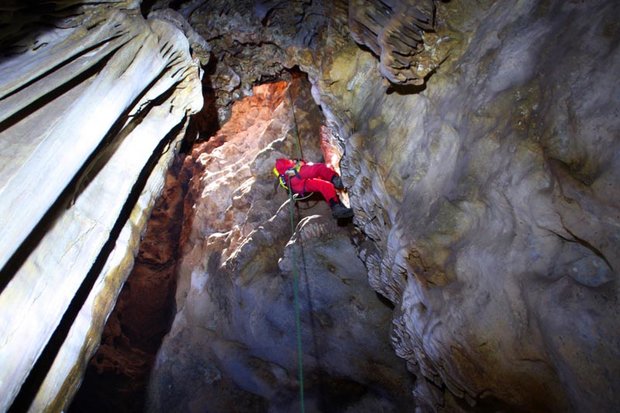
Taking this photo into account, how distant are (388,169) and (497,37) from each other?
1736 mm

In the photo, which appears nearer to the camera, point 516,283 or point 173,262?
point 516,283

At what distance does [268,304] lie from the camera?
26.3ft

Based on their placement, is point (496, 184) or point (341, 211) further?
point (341, 211)

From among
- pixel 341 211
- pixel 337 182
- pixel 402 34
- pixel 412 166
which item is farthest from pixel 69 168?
pixel 337 182

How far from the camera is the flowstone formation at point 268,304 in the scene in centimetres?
719

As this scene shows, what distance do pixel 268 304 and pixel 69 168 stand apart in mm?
6115

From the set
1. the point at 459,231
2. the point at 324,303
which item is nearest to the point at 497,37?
the point at 459,231

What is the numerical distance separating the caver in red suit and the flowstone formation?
593 millimetres

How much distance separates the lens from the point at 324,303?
742cm

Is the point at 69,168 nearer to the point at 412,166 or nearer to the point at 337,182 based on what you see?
the point at 412,166

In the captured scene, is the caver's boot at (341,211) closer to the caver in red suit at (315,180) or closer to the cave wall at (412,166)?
the caver in red suit at (315,180)

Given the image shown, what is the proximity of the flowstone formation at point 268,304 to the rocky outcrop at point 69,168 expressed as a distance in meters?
4.46

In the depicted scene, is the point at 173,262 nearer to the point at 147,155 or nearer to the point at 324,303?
the point at 324,303

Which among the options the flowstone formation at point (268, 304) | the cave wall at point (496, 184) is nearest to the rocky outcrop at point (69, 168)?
the cave wall at point (496, 184)
